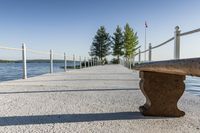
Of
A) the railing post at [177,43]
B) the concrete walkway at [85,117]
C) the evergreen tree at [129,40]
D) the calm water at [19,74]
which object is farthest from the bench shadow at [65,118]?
the evergreen tree at [129,40]

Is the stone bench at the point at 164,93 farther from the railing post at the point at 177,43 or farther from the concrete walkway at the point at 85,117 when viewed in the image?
the railing post at the point at 177,43

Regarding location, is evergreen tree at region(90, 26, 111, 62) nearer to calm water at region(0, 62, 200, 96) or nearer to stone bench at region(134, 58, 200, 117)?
calm water at region(0, 62, 200, 96)

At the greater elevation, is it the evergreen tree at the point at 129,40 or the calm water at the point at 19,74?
the evergreen tree at the point at 129,40

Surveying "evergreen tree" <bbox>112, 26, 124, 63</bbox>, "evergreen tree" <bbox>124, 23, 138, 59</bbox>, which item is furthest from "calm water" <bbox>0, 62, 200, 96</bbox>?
"evergreen tree" <bbox>112, 26, 124, 63</bbox>

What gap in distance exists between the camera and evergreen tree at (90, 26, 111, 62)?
2004 inches

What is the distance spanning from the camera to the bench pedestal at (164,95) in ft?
8.31

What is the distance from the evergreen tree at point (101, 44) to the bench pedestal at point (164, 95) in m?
48.2

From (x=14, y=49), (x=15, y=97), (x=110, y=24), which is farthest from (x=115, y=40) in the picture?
(x=15, y=97)

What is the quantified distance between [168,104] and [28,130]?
1377 mm

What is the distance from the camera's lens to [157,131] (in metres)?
2.08

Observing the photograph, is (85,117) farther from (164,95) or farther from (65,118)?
(164,95)

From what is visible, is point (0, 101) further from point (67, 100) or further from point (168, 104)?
point (168, 104)

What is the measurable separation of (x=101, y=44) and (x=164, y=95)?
159ft

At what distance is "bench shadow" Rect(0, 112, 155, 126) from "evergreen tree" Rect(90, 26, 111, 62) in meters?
48.2
